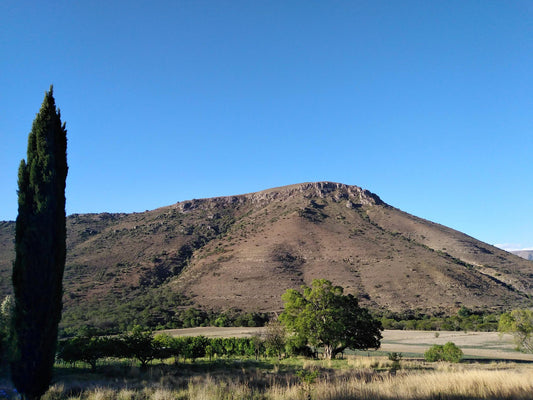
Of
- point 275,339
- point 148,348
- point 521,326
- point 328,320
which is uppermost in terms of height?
point 328,320

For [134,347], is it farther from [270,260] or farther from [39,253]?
[270,260]

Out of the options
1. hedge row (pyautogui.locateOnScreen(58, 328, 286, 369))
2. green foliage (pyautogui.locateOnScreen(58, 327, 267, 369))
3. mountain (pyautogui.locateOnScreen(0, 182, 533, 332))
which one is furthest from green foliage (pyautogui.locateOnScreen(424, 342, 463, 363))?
mountain (pyautogui.locateOnScreen(0, 182, 533, 332))

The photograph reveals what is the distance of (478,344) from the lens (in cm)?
4934

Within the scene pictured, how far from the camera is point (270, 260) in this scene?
91.7 m

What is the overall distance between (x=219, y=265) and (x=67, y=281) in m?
34.2

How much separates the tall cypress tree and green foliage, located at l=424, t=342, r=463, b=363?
30.5m

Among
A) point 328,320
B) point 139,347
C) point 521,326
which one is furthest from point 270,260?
point 139,347

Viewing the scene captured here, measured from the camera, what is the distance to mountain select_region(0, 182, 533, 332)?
74875mm

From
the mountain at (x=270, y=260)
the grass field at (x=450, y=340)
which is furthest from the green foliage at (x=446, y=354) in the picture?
the mountain at (x=270, y=260)

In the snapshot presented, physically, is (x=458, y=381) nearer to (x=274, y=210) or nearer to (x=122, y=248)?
(x=122, y=248)

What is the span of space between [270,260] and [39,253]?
266 ft

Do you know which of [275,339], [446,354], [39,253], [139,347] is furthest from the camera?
[275,339]

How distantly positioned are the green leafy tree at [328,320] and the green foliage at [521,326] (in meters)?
11.8

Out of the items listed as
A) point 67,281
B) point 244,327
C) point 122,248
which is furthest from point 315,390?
point 122,248
